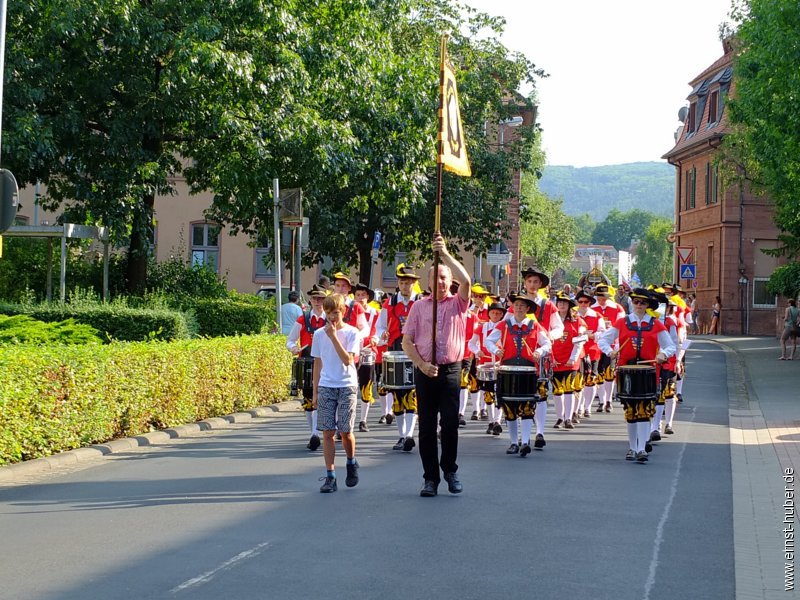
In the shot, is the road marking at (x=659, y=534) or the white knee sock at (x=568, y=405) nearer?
the road marking at (x=659, y=534)

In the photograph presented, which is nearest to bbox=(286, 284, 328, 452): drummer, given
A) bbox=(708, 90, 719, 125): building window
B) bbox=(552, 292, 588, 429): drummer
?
bbox=(552, 292, 588, 429): drummer

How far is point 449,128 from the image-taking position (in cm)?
1045

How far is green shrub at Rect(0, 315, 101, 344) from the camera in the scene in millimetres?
15172

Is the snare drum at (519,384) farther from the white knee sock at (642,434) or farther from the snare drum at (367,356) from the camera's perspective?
the snare drum at (367,356)

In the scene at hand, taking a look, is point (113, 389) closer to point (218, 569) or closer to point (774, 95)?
point (218, 569)

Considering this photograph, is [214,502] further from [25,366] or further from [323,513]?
[25,366]

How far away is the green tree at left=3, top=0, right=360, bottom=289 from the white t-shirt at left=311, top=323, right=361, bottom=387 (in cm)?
1008

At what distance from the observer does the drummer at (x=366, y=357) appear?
50.4ft

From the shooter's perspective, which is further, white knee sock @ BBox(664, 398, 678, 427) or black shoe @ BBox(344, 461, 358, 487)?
white knee sock @ BBox(664, 398, 678, 427)

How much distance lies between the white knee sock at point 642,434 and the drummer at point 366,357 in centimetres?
368

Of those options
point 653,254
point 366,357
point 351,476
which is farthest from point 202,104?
point 653,254

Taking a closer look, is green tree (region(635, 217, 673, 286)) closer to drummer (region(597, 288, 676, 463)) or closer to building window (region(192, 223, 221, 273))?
building window (region(192, 223, 221, 273))

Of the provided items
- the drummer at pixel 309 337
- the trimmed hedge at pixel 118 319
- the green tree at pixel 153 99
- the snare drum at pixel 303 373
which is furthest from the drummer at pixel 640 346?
the green tree at pixel 153 99

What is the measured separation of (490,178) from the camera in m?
40.7
